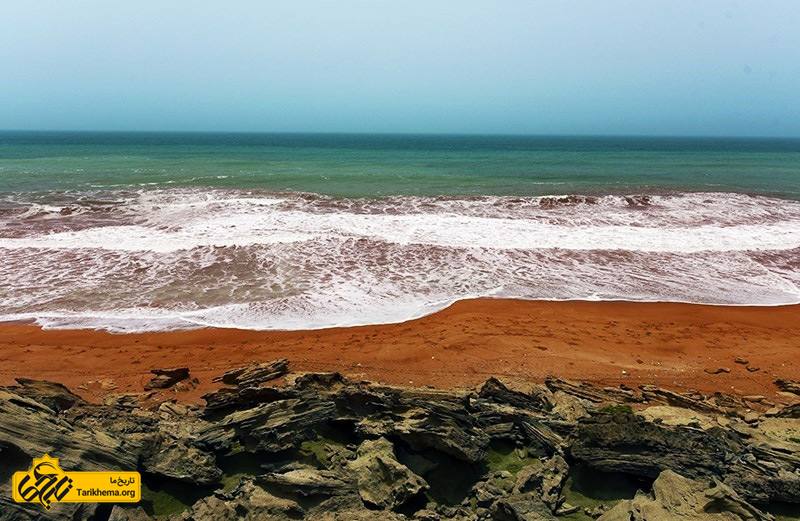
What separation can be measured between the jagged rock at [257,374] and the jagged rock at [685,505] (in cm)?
558

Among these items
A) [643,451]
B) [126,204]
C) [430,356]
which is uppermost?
[126,204]

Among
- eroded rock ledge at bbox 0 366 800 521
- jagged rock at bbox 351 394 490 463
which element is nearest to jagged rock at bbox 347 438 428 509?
eroded rock ledge at bbox 0 366 800 521

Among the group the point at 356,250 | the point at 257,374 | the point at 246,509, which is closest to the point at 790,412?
the point at 246,509

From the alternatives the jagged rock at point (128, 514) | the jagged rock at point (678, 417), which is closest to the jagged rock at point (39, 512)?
the jagged rock at point (128, 514)

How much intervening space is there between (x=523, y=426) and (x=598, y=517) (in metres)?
1.50

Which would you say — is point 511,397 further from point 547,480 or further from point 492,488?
point 492,488

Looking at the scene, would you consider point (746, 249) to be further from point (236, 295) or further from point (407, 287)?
point (236, 295)

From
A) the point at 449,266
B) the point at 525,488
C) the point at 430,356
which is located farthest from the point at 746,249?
the point at 525,488

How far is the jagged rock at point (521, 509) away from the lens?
15.3 feet

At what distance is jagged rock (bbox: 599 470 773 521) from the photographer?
4.53m

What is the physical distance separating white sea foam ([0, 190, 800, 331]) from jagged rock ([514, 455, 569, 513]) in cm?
→ 650

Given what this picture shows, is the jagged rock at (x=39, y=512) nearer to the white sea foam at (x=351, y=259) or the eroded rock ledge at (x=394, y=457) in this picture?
the eroded rock ledge at (x=394, y=457)

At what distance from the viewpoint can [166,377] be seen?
8.72m

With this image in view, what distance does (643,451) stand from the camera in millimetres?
5465
